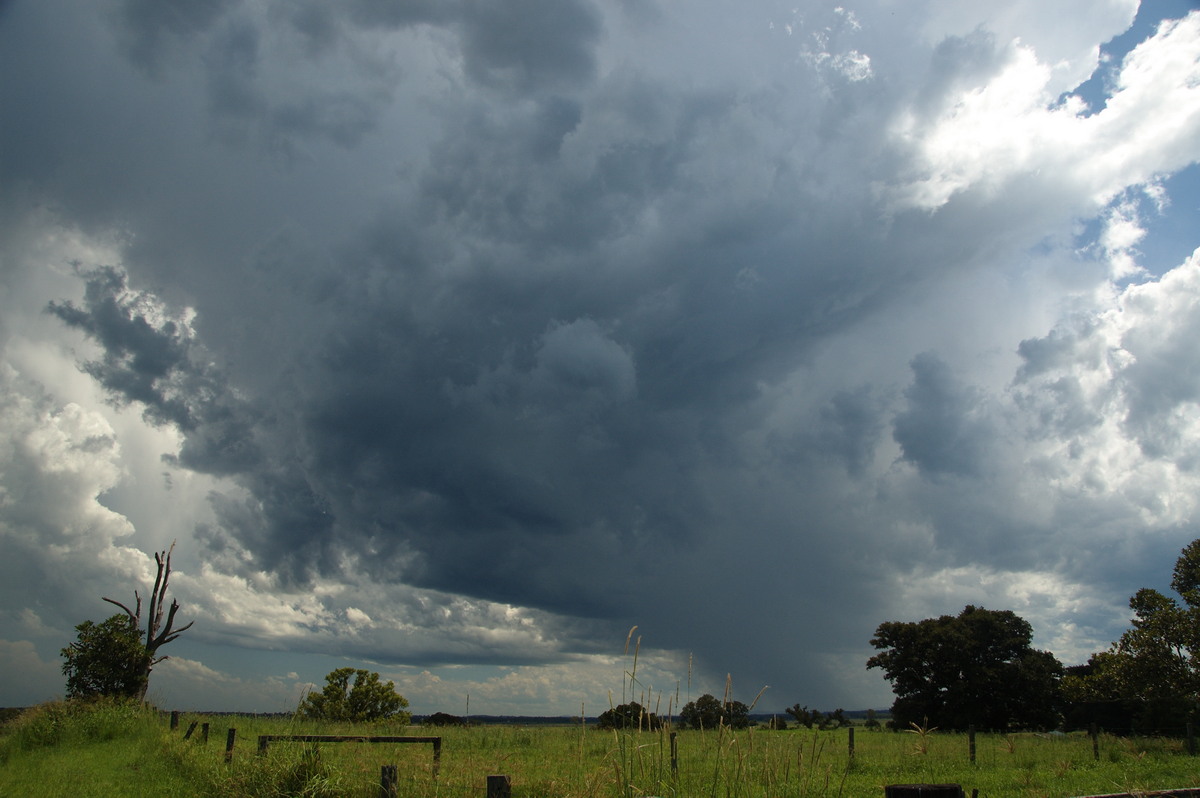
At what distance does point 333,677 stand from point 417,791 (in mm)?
47164

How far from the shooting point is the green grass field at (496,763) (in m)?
7.28

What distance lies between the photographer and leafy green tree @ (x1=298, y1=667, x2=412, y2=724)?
161 ft

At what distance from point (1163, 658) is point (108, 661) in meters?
48.5

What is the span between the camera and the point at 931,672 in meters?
50.5

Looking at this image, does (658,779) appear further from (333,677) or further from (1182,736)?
(333,677)

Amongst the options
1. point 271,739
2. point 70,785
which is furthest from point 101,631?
point 271,739

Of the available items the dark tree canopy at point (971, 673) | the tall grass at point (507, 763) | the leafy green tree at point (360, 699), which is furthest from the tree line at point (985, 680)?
the leafy green tree at point (360, 699)

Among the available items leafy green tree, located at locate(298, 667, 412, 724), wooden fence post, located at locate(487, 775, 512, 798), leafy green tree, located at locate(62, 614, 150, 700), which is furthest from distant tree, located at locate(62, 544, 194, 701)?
wooden fence post, located at locate(487, 775, 512, 798)

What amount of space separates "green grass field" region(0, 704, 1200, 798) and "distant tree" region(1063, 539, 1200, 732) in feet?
9.52

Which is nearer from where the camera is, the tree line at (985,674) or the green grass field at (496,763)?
the green grass field at (496,763)

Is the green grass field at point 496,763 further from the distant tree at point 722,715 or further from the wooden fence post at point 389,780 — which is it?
the wooden fence post at point 389,780

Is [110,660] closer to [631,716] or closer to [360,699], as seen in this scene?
[360,699]

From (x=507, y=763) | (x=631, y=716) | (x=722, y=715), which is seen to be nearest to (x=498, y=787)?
(x=631, y=716)

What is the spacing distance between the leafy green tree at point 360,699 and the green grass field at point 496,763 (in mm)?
23401
